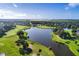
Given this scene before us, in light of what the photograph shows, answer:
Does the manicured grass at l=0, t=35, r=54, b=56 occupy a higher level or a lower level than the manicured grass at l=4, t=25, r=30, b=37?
lower

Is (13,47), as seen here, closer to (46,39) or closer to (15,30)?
(15,30)

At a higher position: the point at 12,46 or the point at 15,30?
the point at 15,30

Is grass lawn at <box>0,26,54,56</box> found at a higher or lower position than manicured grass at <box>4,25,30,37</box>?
lower

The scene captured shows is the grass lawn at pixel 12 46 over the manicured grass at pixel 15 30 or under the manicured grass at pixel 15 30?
under

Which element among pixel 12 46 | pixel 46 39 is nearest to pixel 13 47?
pixel 12 46

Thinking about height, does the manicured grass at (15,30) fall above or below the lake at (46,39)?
above

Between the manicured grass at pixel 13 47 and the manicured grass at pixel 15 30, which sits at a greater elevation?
the manicured grass at pixel 15 30

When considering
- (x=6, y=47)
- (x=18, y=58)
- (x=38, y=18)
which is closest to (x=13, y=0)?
(x=38, y=18)

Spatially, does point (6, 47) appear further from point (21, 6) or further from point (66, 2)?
point (66, 2)
